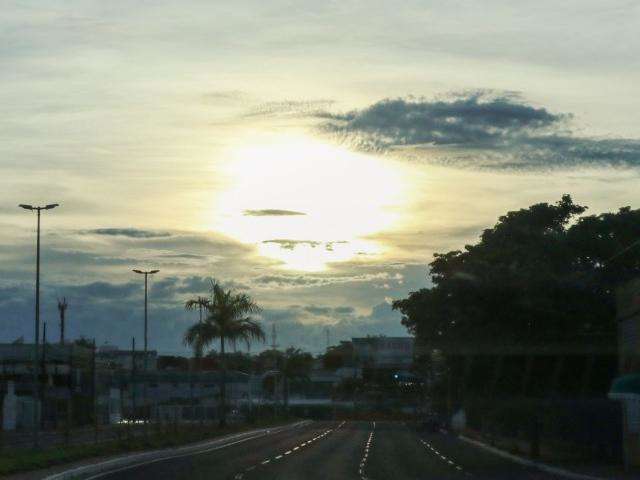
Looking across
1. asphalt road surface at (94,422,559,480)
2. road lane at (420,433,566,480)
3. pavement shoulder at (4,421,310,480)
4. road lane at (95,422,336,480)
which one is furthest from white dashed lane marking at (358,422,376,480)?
pavement shoulder at (4,421,310,480)

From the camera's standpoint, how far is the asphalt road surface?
33.2 meters

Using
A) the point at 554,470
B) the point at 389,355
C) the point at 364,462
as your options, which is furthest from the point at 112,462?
the point at 389,355

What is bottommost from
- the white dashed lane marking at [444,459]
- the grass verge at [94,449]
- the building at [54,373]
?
the white dashed lane marking at [444,459]

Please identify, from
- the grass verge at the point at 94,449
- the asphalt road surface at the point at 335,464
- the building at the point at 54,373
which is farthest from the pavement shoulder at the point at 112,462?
the building at the point at 54,373

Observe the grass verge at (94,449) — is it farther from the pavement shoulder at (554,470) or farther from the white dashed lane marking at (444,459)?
the pavement shoulder at (554,470)

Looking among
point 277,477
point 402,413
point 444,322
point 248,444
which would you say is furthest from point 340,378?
point 277,477

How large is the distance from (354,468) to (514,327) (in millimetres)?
10057

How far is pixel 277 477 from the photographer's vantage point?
32.5m

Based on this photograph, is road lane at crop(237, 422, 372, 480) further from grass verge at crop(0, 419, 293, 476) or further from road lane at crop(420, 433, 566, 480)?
grass verge at crop(0, 419, 293, 476)

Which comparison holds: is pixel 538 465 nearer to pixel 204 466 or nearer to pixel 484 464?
pixel 484 464

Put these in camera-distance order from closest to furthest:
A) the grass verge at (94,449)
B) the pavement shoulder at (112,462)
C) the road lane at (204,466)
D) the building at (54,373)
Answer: the pavement shoulder at (112,462)
the grass verge at (94,449)
the road lane at (204,466)
the building at (54,373)

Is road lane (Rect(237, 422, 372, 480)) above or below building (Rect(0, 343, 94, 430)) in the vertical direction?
below

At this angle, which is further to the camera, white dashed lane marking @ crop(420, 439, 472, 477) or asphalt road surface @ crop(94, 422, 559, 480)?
white dashed lane marking @ crop(420, 439, 472, 477)

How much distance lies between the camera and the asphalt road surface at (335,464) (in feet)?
109
